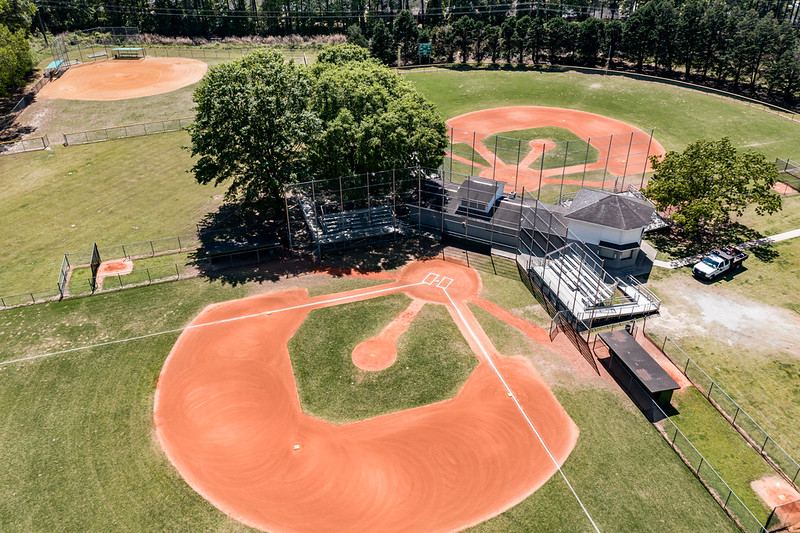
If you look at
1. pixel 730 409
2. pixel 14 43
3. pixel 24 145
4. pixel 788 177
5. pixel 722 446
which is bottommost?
pixel 722 446

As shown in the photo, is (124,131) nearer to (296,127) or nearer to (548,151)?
(296,127)

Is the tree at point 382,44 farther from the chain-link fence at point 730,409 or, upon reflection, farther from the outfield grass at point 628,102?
the chain-link fence at point 730,409

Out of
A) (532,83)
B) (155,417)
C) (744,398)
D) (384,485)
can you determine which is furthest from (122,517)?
(532,83)

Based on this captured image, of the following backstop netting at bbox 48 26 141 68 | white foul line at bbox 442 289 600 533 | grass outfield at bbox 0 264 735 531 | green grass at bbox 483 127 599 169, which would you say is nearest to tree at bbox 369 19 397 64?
green grass at bbox 483 127 599 169

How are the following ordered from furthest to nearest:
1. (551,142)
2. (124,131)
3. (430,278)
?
(124,131), (551,142), (430,278)

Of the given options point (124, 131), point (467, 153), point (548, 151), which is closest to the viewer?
point (548, 151)

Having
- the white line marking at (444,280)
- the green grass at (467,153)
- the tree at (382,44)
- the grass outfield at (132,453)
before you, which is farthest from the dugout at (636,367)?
the tree at (382,44)

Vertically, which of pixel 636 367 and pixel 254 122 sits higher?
pixel 254 122

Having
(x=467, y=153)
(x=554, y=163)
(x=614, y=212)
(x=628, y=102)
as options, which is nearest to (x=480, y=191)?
(x=614, y=212)
